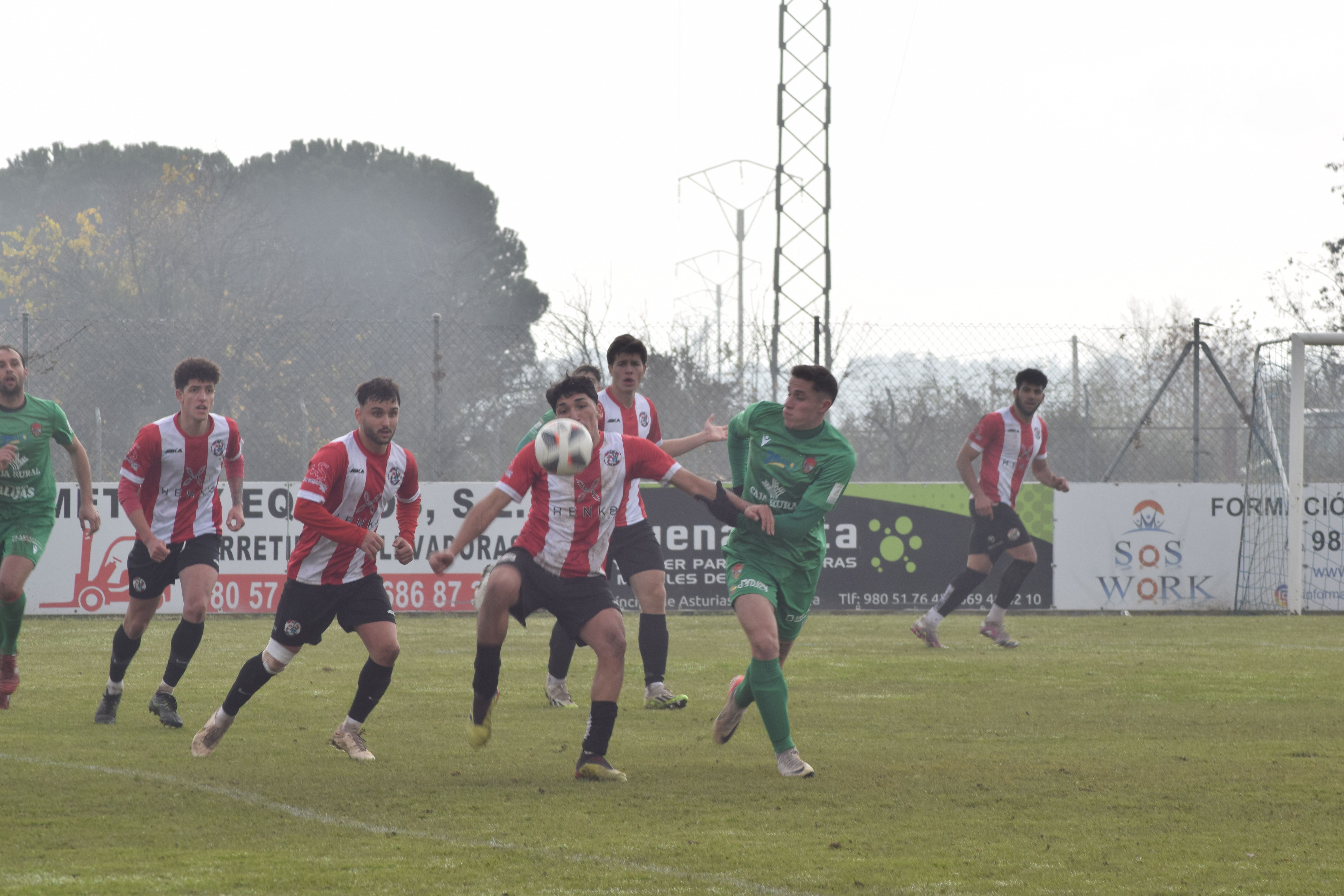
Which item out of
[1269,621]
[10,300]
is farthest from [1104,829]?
[10,300]

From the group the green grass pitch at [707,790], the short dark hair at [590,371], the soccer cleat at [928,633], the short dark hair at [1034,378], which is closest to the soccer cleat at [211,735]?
the green grass pitch at [707,790]

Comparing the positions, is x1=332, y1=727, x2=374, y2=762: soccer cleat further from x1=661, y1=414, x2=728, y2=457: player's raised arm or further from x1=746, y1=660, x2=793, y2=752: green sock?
x1=661, y1=414, x2=728, y2=457: player's raised arm

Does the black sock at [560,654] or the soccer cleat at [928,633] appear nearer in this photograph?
the black sock at [560,654]

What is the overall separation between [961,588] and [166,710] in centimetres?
701

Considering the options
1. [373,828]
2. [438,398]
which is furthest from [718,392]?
[373,828]

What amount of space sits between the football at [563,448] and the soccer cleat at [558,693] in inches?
112

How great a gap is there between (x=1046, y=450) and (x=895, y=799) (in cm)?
720

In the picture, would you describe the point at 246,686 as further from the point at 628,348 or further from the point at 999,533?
the point at 999,533

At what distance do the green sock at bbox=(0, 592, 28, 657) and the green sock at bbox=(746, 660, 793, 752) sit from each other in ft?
15.4

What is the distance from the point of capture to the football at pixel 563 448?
6.18m

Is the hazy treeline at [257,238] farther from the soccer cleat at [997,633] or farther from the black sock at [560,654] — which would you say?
the black sock at [560,654]

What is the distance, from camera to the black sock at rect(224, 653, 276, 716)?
6.71 metres

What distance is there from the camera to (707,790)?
592cm

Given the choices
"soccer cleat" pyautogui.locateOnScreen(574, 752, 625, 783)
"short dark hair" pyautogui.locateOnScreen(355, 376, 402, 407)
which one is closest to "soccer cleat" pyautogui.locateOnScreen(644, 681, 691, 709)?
"soccer cleat" pyautogui.locateOnScreen(574, 752, 625, 783)
